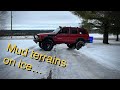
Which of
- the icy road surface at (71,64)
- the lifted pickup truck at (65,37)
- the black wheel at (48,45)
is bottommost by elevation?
the icy road surface at (71,64)

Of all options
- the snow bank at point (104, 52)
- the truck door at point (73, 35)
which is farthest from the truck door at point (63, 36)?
the snow bank at point (104, 52)

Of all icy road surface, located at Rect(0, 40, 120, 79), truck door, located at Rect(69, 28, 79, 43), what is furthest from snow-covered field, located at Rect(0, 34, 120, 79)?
truck door, located at Rect(69, 28, 79, 43)

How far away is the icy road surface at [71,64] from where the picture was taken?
716 centimetres

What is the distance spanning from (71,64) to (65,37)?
3.20ft

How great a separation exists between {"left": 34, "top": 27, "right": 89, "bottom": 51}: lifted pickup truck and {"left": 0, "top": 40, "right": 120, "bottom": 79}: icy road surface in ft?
0.58

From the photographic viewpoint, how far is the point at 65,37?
818 cm

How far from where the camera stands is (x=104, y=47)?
30.1 ft

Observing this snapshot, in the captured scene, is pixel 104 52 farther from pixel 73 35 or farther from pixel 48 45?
pixel 48 45

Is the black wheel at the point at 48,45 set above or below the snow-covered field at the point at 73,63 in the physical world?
above

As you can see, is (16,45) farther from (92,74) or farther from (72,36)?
(92,74)

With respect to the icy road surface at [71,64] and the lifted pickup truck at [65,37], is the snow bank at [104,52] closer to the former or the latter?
the icy road surface at [71,64]

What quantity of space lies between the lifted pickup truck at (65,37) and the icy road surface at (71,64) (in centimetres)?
18

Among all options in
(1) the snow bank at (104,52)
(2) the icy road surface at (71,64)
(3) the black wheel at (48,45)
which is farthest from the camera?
(3) the black wheel at (48,45)
